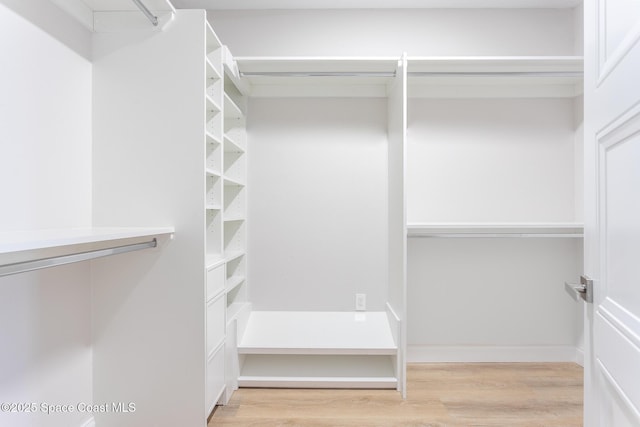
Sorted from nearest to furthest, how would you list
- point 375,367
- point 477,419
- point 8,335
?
point 8,335 → point 477,419 → point 375,367

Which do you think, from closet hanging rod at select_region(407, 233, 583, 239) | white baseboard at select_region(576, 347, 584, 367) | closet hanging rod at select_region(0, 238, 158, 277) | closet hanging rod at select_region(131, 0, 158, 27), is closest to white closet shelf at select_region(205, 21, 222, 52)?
closet hanging rod at select_region(131, 0, 158, 27)

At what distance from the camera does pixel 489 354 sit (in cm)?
264

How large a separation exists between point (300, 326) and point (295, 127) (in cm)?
137

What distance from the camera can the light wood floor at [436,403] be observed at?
194cm

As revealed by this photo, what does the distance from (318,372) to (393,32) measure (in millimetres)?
2350

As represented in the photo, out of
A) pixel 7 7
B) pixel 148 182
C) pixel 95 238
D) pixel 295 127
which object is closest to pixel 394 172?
pixel 295 127

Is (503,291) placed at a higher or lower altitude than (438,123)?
lower

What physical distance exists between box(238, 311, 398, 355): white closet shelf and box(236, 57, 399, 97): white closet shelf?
1548mm

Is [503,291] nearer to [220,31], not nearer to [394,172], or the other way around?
[394,172]

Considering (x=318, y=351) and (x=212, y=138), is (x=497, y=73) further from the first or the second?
(x=318, y=351)

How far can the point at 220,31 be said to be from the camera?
265 centimetres

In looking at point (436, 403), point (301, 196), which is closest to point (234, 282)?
point (301, 196)

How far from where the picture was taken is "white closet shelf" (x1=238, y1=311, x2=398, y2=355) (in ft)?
7.39

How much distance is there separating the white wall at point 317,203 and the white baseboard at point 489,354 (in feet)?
1.43
